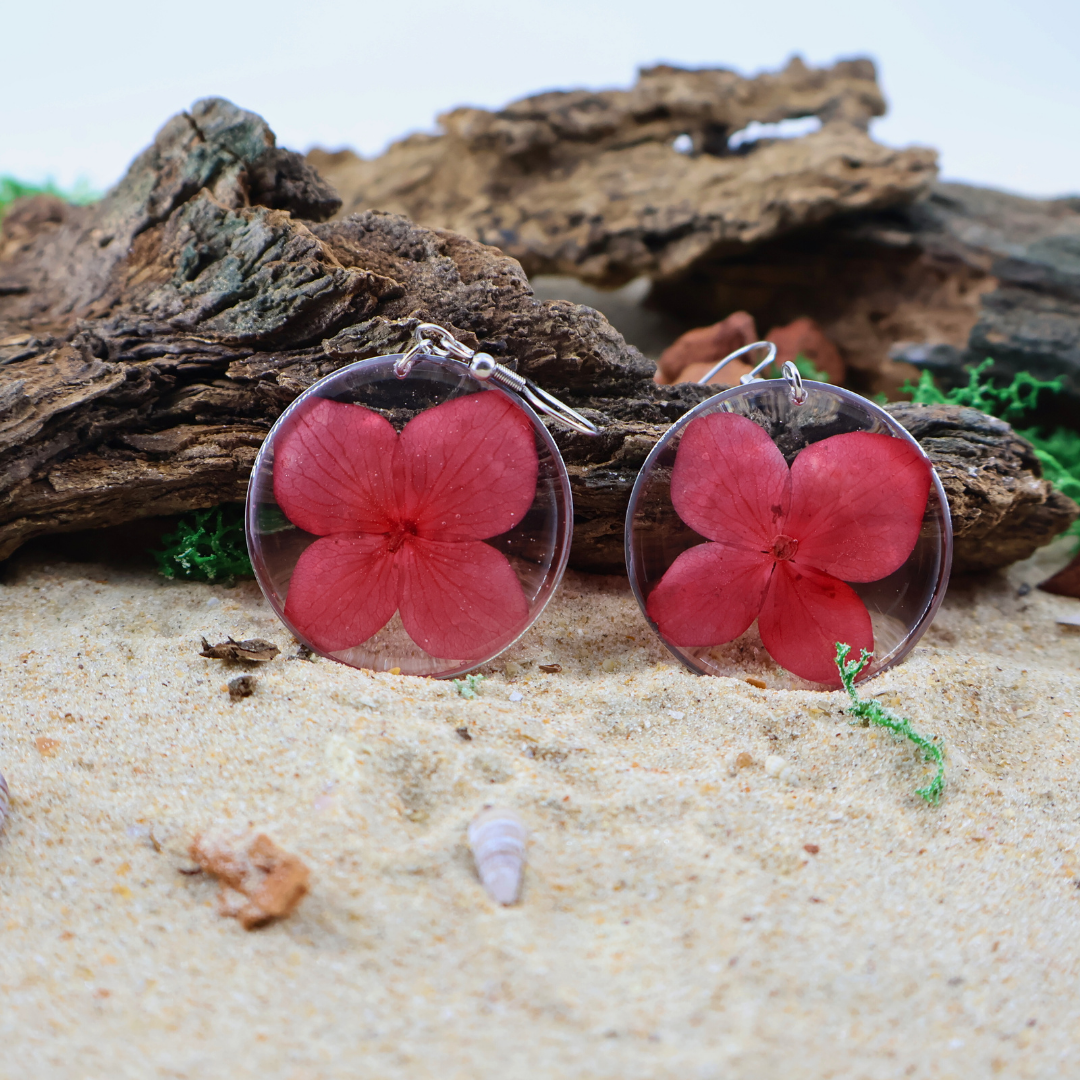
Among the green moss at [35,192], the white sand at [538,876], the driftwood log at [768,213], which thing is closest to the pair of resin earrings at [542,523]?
the white sand at [538,876]

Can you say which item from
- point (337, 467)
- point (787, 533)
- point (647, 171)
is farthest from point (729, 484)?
point (647, 171)

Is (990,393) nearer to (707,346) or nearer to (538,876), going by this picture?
(707,346)

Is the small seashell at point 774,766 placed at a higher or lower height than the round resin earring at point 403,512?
lower

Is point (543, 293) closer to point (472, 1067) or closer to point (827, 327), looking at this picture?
point (827, 327)

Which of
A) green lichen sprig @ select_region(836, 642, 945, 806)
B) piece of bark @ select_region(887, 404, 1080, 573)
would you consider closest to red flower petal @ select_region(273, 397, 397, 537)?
green lichen sprig @ select_region(836, 642, 945, 806)

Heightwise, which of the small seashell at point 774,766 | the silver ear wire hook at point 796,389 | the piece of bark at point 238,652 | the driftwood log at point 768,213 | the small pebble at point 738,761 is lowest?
the piece of bark at point 238,652

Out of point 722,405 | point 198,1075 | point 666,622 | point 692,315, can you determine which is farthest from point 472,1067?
point 692,315

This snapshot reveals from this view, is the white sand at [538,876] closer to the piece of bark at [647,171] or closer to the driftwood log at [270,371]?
the driftwood log at [270,371]
